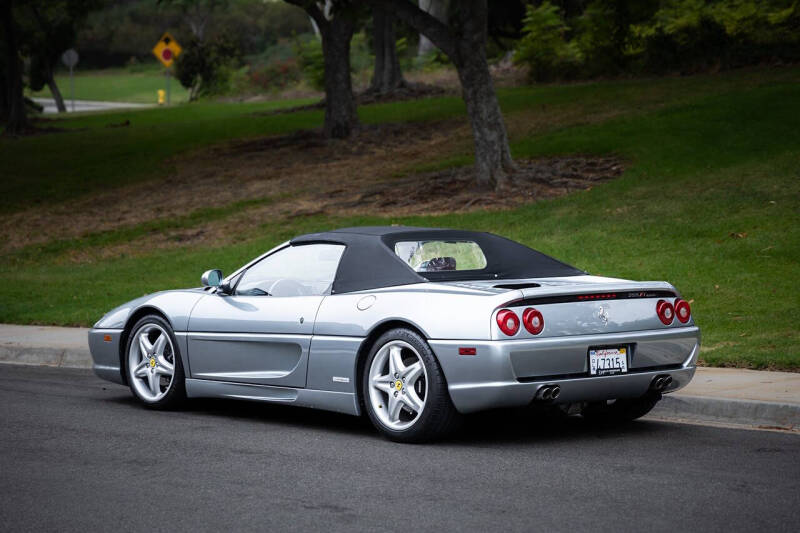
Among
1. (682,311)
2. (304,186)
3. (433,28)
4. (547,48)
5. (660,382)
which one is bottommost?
(304,186)

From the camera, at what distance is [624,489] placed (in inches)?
222

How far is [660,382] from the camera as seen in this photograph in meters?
7.02

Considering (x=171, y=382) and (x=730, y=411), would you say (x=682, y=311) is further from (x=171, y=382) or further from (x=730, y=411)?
(x=171, y=382)

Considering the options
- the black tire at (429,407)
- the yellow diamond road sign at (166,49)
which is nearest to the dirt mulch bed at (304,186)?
the black tire at (429,407)

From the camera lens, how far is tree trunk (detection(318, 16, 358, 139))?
27.0 m

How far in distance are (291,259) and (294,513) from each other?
120 inches

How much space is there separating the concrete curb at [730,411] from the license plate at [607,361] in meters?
1.25

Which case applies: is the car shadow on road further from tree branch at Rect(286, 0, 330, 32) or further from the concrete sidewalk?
tree branch at Rect(286, 0, 330, 32)

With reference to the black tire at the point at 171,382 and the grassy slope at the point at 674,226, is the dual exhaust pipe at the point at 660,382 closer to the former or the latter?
the grassy slope at the point at 674,226

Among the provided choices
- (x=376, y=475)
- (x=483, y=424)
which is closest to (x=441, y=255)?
(x=483, y=424)

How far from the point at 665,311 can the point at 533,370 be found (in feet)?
3.72

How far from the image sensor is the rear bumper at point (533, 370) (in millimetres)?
6445

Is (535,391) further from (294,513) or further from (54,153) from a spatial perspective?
(54,153)

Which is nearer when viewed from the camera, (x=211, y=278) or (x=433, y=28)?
(x=211, y=278)
